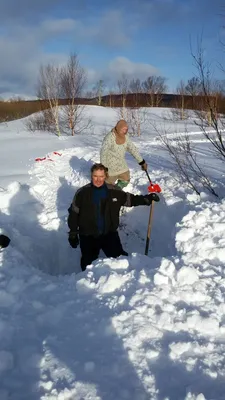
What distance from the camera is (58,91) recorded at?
2247 cm

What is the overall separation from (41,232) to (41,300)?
335 centimetres

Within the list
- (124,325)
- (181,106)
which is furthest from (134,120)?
(124,325)

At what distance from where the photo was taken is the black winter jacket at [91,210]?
502 cm

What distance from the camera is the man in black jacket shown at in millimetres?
5012

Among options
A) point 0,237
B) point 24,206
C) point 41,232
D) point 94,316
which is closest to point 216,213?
point 94,316

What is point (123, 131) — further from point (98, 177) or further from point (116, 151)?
point (98, 177)

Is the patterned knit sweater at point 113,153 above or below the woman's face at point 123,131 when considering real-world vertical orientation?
below

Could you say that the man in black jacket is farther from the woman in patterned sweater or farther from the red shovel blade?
the woman in patterned sweater

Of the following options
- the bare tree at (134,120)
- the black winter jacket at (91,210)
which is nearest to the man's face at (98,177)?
the black winter jacket at (91,210)

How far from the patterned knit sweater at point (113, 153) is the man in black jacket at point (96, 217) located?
1600 millimetres

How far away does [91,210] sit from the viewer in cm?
503

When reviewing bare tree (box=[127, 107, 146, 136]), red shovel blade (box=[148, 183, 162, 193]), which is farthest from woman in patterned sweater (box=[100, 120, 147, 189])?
bare tree (box=[127, 107, 146, 136])

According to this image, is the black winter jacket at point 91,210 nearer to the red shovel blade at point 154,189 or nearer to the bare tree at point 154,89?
the red shovel blade at point 154,189

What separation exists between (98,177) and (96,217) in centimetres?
60
